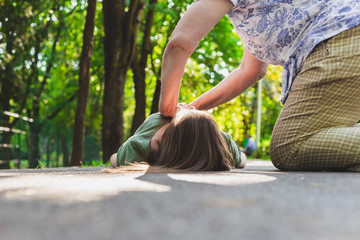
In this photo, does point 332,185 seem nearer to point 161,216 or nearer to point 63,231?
point 161,216

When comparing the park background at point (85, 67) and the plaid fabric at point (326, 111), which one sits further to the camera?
the park background at point (85, 67)

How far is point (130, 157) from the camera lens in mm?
4008

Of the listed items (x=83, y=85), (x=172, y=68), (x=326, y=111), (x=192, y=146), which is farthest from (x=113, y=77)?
(x=326, y=111)

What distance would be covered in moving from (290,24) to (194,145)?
1196mm

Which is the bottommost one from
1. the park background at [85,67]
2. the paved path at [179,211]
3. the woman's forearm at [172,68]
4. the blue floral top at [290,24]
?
the paved path at [179,211]

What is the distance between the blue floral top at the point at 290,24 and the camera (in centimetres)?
348

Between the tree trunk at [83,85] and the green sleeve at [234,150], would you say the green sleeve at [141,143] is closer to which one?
the green sleeve at [234,150]

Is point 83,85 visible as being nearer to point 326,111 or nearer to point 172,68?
point 172,68

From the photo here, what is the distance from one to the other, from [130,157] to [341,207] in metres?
2.61

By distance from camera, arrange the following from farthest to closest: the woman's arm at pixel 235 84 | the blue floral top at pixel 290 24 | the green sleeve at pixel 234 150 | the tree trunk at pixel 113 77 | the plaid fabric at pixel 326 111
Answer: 1. the tree trunk at pixel 113 77
2. the woman's arm at pixel 235 84
3. the green sleeve at pixel 234 150
4. the blue floral top at pixel 290 24
5. the plaid fabric at pixel 326 111

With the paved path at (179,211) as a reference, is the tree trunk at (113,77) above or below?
above

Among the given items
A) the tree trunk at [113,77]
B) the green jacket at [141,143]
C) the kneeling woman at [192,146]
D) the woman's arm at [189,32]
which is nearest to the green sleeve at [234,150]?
the green jacket at [141,143]

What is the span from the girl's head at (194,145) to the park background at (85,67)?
435 centimetres

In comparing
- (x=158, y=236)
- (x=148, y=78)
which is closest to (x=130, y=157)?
(x=158, y=236)
